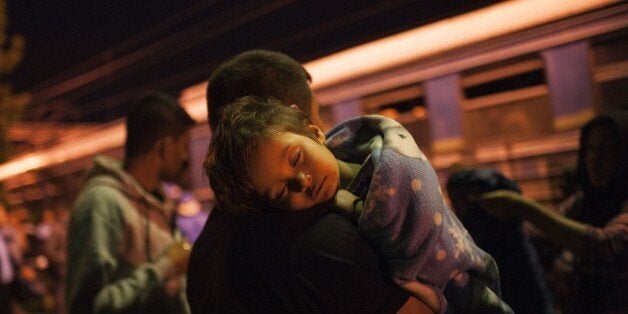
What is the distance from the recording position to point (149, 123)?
2.59 m

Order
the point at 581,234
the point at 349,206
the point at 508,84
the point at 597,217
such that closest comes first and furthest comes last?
the point at 349,206 < the point at 581,234 < the point at 597,217 < the point at 508,84

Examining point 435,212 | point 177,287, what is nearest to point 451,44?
point 177,287

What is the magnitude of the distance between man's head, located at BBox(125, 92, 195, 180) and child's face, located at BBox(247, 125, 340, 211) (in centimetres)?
146

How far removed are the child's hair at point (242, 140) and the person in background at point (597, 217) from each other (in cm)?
105

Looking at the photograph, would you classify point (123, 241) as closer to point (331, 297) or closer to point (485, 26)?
point (331, 297)

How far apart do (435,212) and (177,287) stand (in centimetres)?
148

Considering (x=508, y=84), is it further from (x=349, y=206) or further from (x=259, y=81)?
(x=349, y=206)

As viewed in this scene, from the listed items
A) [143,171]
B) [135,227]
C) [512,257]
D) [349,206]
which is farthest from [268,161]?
[143,171]

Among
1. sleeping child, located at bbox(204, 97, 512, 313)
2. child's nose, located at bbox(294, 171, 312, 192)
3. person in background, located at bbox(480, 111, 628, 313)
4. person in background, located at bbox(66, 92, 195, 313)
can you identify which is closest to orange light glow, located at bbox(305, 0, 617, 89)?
person in background, located at bbox(480, 111, 628, 313)

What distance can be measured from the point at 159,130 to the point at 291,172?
1512 millimetres

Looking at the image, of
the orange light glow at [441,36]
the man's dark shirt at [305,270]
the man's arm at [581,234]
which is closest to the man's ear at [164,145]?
the man's dark shirt at [305,270]

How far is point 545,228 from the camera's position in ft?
7.03

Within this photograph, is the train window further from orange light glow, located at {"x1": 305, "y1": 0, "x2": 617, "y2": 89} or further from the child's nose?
the child's nose

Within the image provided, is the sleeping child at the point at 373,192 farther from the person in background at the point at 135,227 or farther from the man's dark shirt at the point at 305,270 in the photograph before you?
the person in background at the point at 135,227
